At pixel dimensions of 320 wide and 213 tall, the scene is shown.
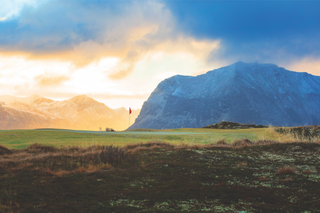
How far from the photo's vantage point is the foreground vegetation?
5422 millimetres

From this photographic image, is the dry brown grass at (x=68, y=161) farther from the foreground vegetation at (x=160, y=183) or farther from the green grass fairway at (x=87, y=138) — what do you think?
the green grass fairway at (x=87, y=138)

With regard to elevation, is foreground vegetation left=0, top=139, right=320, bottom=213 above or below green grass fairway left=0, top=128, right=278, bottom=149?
below

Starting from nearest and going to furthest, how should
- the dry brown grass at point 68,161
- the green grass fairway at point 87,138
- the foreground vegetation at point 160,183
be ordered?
the foreground vegetation at point 160,183 < the dry brown grass at point 68,161 < the green grass fairway at point 87,138

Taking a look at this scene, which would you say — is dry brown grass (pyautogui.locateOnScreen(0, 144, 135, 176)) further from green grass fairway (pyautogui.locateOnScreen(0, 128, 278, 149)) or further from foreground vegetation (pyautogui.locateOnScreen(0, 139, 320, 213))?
green grass fairway (pyautogui.locateOnScreen(0, 128, 278, 149))

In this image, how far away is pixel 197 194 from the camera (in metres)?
6.45

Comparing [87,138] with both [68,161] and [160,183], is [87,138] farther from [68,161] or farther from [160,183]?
[160,183]

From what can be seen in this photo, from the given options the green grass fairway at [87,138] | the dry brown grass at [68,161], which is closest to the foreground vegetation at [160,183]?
the dry brown grass at [68,161]

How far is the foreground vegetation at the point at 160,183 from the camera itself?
5422 millimetres

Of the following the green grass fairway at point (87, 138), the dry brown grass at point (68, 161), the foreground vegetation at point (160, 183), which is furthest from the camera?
the green grass fairway at point (87, 138)

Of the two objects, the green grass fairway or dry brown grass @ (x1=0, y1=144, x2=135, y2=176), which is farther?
the green grass fairway

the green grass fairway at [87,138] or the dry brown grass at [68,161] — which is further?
the green grass fairway at [87,138]

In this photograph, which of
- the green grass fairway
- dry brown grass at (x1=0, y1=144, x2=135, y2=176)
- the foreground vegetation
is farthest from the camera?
the green grass fairway

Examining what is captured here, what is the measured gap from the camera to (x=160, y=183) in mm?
7668

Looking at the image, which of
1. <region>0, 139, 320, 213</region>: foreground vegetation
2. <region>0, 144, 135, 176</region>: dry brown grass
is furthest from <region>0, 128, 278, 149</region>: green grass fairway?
<region>0, 139, 320, 213</region>: foreground vegetation
